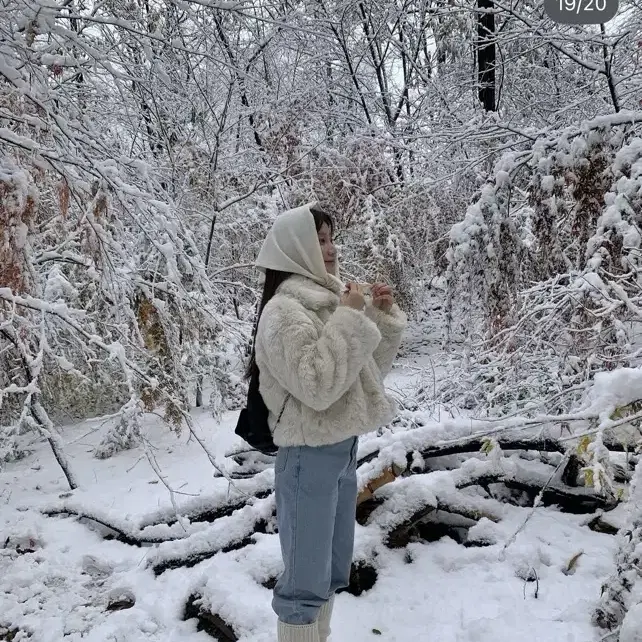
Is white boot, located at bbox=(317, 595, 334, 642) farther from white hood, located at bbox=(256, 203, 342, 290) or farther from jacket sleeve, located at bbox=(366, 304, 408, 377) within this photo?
white hood, located at bbox=(256, 203, 342, 290)

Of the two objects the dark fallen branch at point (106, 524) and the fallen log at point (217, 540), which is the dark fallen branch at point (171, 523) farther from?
the fallen log at point (217, 540)

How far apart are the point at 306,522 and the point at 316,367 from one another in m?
0.61

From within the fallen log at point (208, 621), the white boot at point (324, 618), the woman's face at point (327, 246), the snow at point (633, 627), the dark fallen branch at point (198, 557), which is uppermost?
the woman's face at point (327, 246)

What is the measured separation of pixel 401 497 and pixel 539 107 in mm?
5302

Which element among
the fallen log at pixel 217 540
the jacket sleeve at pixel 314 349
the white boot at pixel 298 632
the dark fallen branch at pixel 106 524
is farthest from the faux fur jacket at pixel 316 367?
the dark fallen branch at pixel 106 524

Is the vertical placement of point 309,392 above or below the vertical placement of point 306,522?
above

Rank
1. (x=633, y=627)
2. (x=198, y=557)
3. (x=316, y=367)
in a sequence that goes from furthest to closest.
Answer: (x=198, y=557) → (x=316, y=367) → (x=633, y=627)

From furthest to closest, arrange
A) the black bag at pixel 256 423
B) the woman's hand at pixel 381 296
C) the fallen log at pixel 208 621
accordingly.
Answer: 1. the fallen log at pixel 208 621
2. the woman's hand at pixel 381 296
3. the black bag at pixel 256 423

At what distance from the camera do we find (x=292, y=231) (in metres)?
2.12

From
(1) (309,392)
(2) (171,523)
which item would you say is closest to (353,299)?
(1) (309,392)

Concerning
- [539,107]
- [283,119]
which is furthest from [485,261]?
[283,119]

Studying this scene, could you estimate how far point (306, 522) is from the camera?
82.0 inches

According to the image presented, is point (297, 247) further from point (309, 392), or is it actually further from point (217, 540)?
point (217, 540)

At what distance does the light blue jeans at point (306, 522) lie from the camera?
2.08m
